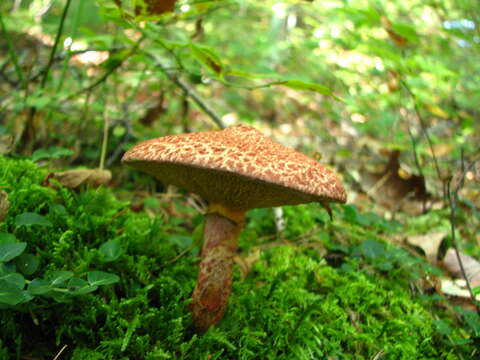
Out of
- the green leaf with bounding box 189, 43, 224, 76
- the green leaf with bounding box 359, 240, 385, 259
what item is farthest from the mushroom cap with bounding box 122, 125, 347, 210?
the green leaf with bounding box 359, 240, 385, 259

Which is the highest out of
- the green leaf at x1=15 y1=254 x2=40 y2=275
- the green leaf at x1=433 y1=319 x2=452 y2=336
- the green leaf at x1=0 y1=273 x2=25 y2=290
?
the green leaf at x1=0 y1=273 x2=25 y2=290

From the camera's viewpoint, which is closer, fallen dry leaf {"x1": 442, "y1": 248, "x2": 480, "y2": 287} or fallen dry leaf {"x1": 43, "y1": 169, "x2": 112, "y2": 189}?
fallen dry leaf {"x1": 43, "y1": 169, "x2": 112, "y2": 189}

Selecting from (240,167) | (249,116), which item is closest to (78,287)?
(240,167)

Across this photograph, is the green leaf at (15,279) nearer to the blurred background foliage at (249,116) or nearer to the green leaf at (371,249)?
the blurred background foliage at (249,116)

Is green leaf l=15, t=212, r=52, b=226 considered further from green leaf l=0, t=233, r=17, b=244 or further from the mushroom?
the mushroom

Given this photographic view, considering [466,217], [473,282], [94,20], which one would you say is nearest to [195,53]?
[473,282]

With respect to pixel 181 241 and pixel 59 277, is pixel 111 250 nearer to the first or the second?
pixel 59 277
